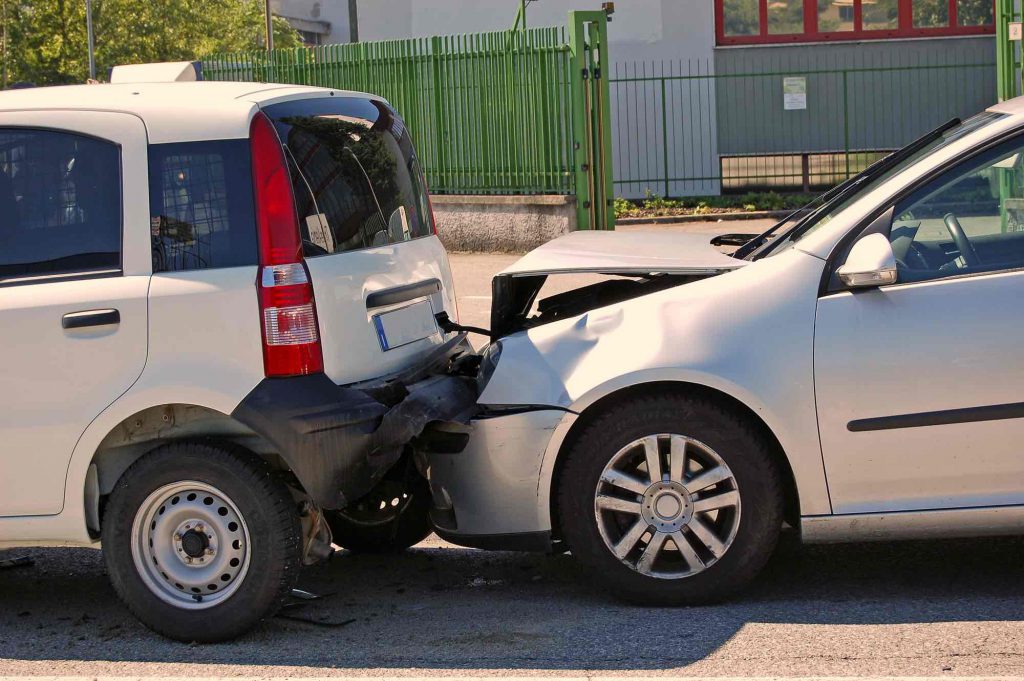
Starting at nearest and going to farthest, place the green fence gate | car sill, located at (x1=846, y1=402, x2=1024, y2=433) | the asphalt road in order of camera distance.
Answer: the asphalt road
car sill, located at (x1=846, y1=402, x2=1024, y2=433)
the green fence gate

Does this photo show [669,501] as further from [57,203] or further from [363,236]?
[57,203]

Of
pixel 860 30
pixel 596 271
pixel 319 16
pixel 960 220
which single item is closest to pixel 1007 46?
pixel 960 220

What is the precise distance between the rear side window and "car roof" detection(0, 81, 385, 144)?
5 centimetres

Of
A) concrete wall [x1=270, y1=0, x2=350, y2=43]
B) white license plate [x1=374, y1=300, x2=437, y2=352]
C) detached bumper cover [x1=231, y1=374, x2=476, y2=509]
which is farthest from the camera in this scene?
concrete wall [x1=270, y1=0, x2=350, y2=43]

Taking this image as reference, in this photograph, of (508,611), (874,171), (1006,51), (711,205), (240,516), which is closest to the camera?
(240,516)

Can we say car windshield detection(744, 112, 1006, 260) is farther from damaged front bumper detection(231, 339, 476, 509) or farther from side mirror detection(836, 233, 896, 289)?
damaged front bumper detection(231, 339, 476, 509)

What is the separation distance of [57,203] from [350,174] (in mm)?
989

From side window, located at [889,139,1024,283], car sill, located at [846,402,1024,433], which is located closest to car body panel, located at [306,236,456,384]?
car sill, located at [846,402,1024,433]

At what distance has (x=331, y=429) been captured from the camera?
4293mm

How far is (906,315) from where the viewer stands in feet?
14.4

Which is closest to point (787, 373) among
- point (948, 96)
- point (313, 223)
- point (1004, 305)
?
point (1004, 305)

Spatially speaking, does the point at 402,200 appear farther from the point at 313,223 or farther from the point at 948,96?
the point at 948,96

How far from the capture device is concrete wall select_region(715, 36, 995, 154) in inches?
832

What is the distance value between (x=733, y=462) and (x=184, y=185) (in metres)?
2.01
